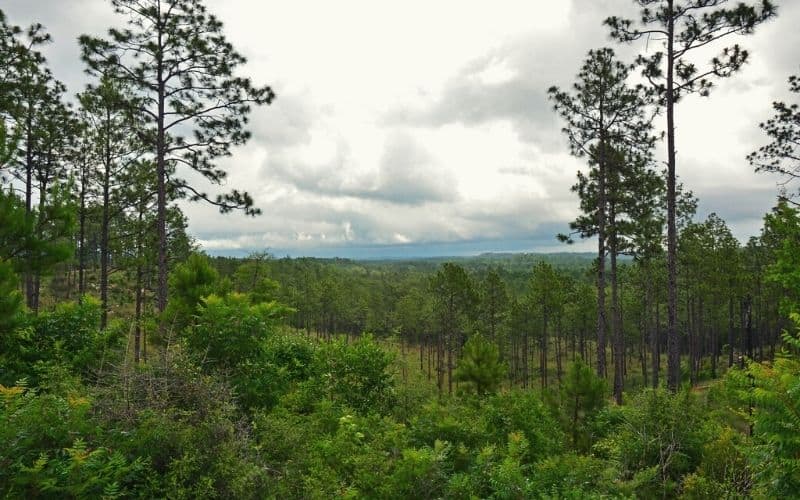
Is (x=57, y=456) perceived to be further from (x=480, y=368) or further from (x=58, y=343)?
(x=480, y=368)

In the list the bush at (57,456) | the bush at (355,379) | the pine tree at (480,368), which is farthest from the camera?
the pine tree at (480,368)

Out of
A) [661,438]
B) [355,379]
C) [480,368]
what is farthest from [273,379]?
[480,368]

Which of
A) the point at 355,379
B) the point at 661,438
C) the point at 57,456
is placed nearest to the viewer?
the point at 57,456

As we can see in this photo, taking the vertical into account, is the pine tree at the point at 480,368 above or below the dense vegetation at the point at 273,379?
below


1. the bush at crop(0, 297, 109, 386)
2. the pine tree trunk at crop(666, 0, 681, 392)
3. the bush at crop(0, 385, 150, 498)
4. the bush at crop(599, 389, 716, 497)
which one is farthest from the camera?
the pine tree trunk at crop(666, 0, 681, 392)

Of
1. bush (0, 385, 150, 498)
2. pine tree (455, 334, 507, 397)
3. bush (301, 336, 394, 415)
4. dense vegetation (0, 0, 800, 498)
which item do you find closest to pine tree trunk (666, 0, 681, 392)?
dense vegetation (0, 0, 800, 498)

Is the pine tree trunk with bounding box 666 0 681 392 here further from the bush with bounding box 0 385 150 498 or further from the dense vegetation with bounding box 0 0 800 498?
the bush with bounding box 0 385 150 498

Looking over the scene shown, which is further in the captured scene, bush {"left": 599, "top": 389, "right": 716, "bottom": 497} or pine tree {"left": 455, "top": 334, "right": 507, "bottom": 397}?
pine tree {"left": 455, "top": 334, "right": 507, "bottom": 397}

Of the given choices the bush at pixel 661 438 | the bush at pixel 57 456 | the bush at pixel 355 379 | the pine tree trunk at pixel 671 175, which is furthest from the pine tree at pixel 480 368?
the bush at pixel 57 456

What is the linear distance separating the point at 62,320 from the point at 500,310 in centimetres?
4228

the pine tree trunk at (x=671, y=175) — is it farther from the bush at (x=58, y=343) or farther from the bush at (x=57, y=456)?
the bush at (x=58, y=343)

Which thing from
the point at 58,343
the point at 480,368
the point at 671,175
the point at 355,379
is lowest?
the point at 480,368

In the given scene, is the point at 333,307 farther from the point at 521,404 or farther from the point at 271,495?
the point at 271,495

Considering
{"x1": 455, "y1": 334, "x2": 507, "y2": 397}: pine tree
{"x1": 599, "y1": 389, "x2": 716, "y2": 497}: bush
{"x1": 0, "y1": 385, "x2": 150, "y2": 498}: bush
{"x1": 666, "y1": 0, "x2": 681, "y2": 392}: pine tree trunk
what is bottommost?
{"x1": 455, "y1": 334, "x2": 507, "y2": 397}: pine tree
